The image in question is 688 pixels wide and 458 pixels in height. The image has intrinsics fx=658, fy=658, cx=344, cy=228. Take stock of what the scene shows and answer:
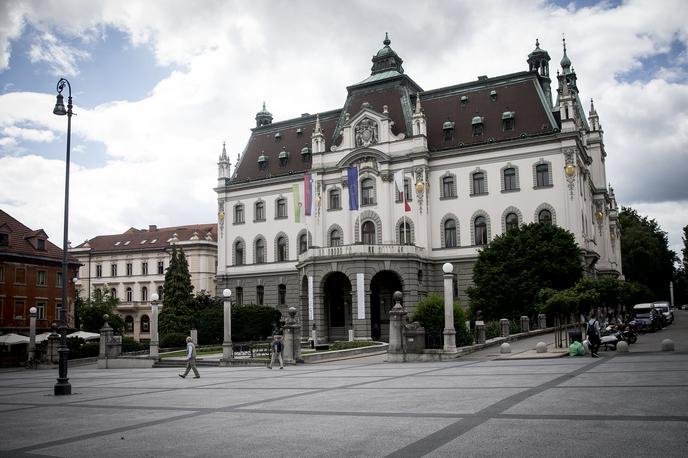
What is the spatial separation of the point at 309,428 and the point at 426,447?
2.85 m

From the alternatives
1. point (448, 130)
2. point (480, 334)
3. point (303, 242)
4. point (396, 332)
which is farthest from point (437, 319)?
point (303, 242)

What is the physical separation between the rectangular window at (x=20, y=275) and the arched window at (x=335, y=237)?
90.5ft

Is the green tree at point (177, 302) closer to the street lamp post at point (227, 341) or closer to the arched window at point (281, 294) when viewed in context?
the arched window at point (281, 294)

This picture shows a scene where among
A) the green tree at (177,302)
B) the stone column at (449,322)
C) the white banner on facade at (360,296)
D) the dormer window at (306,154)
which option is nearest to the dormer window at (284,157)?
the dormer window at (306,154)

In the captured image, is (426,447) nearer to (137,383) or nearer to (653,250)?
(137,383)

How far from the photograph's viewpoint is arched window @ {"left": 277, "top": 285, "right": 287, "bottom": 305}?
213ft

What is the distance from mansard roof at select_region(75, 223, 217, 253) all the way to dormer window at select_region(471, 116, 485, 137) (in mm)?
44644

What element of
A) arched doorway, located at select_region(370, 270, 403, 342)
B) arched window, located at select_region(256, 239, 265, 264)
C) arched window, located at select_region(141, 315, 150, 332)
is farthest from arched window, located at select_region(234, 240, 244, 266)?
arched window, located at select_region(141, 315, 150, 332)

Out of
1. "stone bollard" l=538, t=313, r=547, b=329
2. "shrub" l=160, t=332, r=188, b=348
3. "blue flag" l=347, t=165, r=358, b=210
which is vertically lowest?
"shrub" l=160, t=332, r=188, b=348

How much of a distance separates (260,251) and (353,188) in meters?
17.3

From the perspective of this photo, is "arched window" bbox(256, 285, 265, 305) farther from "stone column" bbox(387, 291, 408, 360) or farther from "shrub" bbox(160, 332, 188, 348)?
"stone column" bbox(387, 291, 408, 360)

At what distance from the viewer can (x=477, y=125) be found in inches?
2258

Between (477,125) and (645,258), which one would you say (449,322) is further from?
(645,258)

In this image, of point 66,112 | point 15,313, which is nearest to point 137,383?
point 66,112
